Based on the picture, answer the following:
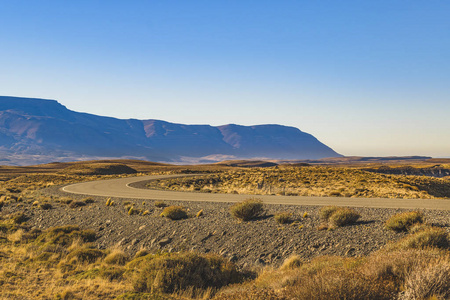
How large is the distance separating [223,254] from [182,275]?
12.6ft

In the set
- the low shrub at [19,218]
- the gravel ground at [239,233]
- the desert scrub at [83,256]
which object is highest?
the gravel ground at [239,233]

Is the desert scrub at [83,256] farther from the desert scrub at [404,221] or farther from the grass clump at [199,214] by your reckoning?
the desert scrub at [404,221]

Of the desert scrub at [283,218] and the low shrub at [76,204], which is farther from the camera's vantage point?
the low shrub at [76,204]

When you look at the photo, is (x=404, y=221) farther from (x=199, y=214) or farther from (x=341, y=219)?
(x=199, y=214)

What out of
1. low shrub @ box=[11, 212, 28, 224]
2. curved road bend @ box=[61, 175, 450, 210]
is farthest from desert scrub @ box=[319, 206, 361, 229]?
low shrub @ box=[11, 212, 28, 224]

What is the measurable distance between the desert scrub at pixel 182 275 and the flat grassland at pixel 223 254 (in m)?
0.03

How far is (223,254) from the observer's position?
42.5 feet

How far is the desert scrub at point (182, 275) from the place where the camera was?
355 inches

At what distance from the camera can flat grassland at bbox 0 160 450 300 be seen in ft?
21.0

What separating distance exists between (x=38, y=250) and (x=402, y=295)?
1492 cm

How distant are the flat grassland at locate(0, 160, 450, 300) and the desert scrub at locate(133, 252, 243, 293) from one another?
0.09 feet

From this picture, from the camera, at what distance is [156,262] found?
31.4 feet

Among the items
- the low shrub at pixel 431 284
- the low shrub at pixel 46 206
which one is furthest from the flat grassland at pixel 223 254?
the low shrub at pixel 46 206

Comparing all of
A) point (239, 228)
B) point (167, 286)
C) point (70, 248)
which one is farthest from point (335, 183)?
point (167, 286)
